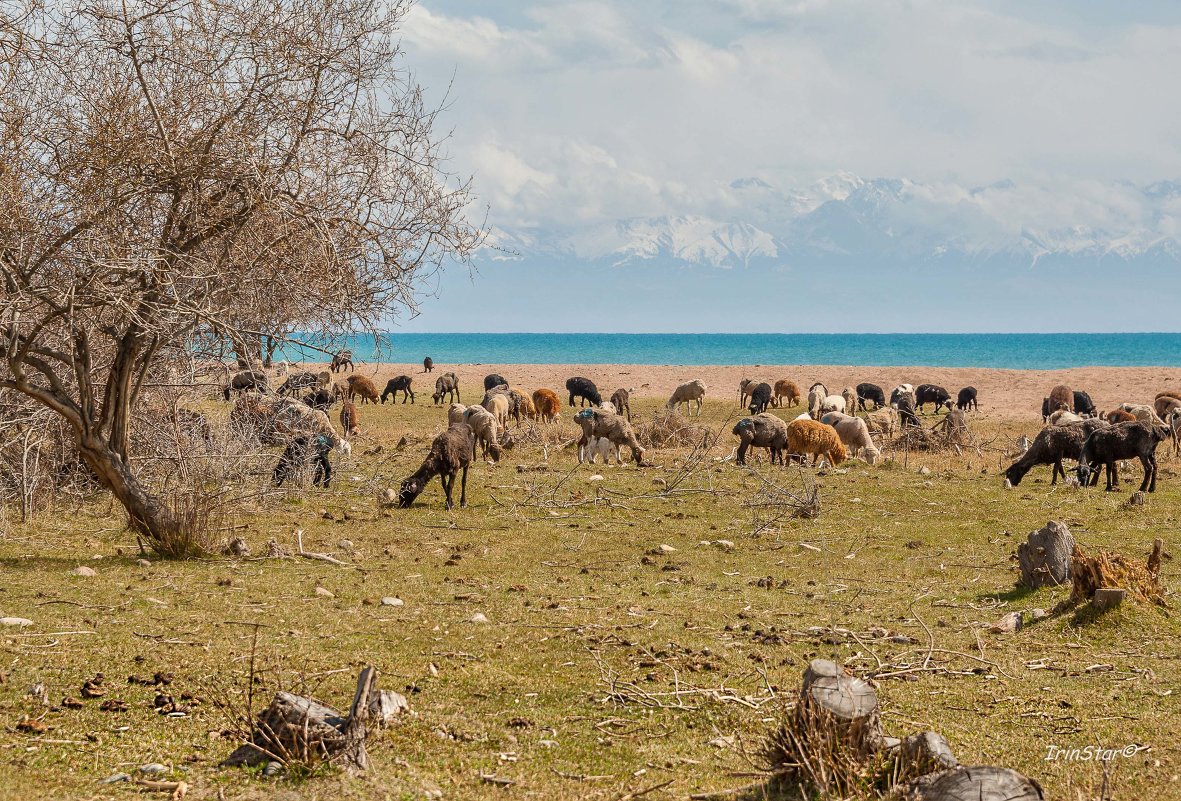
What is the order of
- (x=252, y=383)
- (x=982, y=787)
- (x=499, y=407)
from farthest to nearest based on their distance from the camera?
1. (x=499, y=407)
2. (x=252, y=383)
3. (x=982, y=787)

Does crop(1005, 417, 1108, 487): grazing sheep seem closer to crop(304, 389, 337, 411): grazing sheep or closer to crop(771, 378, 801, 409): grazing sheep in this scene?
crop(304, 389, 337, 411): grazing sheep

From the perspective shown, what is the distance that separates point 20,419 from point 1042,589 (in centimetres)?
1193

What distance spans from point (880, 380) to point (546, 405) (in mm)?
31814

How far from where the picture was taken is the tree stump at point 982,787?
4.95 m

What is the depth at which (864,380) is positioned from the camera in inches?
2365

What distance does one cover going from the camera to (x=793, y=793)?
5676 mm

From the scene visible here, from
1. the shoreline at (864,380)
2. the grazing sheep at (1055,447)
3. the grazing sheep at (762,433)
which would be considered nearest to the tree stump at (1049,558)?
the grazing sheep at (1055,447)

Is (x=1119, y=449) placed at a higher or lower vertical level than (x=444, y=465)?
higher

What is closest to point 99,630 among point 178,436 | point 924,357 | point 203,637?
point 203,637

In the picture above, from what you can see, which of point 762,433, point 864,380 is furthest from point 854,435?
point 864,380

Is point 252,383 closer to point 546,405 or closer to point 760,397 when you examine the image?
point 546,405

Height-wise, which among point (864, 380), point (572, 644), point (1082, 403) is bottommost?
point (572, 644)

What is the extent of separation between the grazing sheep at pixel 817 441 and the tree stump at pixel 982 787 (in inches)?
724

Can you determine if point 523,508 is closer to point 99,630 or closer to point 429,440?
point 99,630
